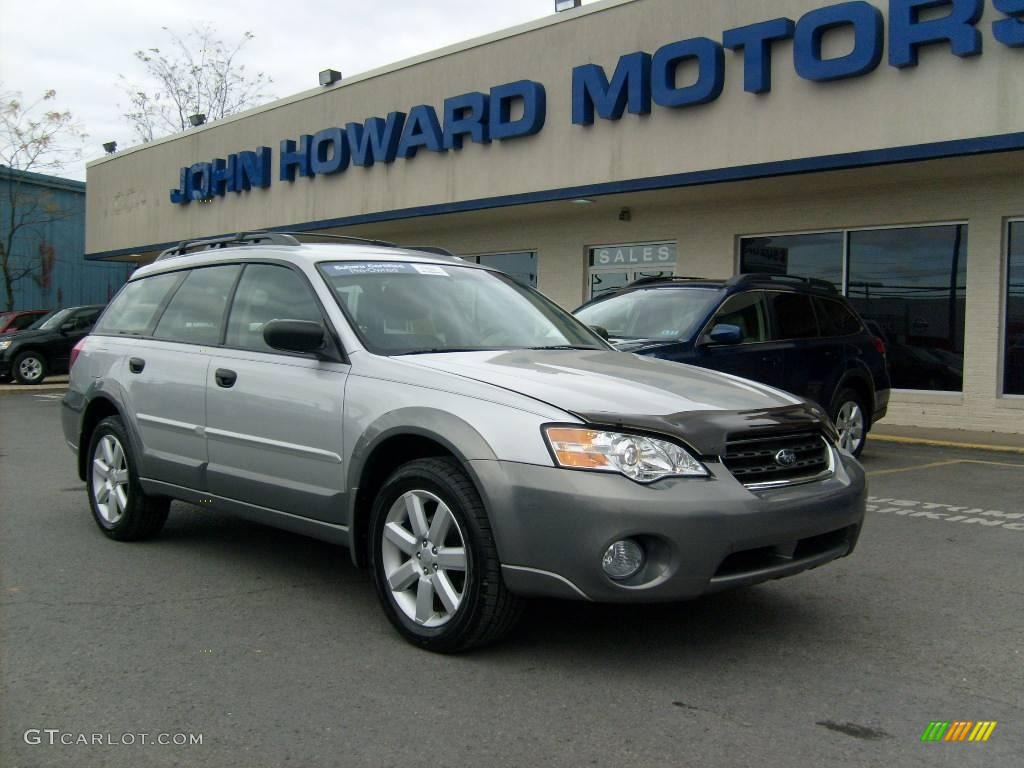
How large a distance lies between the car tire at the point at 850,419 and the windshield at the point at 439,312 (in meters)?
4.88

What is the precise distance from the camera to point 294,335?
4.53 metres

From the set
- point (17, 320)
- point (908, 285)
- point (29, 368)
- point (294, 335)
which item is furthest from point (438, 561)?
point (17, 320)

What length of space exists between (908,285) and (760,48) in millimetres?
3663

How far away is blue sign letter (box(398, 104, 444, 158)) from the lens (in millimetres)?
18000

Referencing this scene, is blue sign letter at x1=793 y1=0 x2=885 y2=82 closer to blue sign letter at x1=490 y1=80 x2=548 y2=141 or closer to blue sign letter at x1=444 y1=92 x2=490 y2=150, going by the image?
blue sign letter at x1=490 y1=80 x2=548 y2=141

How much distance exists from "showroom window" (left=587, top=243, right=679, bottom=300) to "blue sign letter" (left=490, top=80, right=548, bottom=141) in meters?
2.39

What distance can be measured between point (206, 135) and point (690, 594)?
23825mm

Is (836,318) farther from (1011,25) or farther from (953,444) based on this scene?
(1011,25)

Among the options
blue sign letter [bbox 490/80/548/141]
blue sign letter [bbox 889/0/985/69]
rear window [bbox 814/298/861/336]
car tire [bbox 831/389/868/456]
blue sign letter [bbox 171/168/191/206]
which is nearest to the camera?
car tire [bbox 831/389/868/456]

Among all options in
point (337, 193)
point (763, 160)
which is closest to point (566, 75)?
point (763, 160)

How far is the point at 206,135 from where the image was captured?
25.0 m

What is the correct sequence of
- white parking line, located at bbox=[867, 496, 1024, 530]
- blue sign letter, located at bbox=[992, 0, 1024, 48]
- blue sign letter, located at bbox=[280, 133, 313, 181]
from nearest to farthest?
1. white parking line, located at bbox=[867, 496, 1024, 530]
2. blue sign letter, located at bbox=[992, 0, 1024, 48]
3. blue sign letter, located at bbox=[280, 133, 313, 181]

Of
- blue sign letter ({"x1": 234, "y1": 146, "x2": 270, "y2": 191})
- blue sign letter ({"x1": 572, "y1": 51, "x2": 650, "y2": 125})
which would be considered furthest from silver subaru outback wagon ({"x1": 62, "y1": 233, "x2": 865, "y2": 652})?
blue sign letter ({"x1": 234, "y1": 146, "x2": 270, "y2": 191})

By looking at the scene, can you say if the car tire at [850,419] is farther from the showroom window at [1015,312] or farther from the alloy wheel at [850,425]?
the showroom window at [1015,312]
